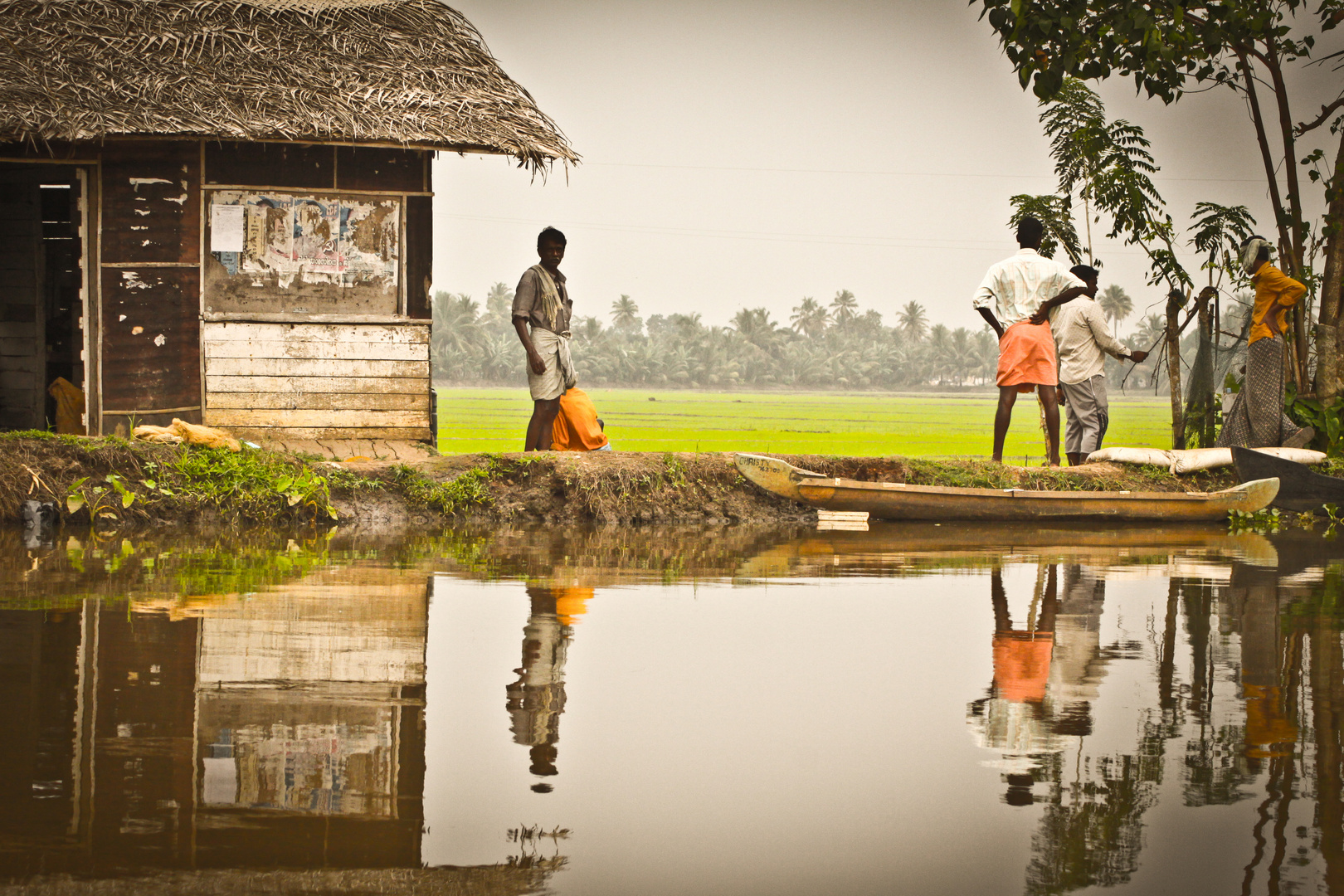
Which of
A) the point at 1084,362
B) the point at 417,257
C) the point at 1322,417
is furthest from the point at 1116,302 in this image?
the point at 417,257

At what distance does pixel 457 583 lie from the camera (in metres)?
6.34

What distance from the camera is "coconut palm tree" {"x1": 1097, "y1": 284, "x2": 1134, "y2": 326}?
8931cm

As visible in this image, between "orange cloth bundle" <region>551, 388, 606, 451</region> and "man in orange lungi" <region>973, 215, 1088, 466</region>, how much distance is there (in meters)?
3.16

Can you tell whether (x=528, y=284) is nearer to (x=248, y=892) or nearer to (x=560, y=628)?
(x=560, y=628)

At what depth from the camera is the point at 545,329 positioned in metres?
10.1

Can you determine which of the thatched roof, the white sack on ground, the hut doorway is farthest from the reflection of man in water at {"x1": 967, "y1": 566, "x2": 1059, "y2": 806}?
the hut doorway

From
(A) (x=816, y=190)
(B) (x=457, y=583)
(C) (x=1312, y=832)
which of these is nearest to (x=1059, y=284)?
(B) (x=457, y=583)

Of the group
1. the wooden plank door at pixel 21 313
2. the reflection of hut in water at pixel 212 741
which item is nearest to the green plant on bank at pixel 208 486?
the reflection of hut in water at pixel 212 741

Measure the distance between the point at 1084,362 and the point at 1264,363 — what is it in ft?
5.10

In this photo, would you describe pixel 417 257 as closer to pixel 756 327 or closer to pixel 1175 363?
pixel 1175 363

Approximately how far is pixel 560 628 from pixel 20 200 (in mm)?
10669

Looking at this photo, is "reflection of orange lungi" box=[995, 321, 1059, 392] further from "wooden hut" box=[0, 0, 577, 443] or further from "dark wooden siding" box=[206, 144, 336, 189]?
"dark wooden siding" box=[206, 144, 336, 189]

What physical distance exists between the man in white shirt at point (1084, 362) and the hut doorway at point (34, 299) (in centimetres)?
928

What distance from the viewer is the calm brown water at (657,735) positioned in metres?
2.67
